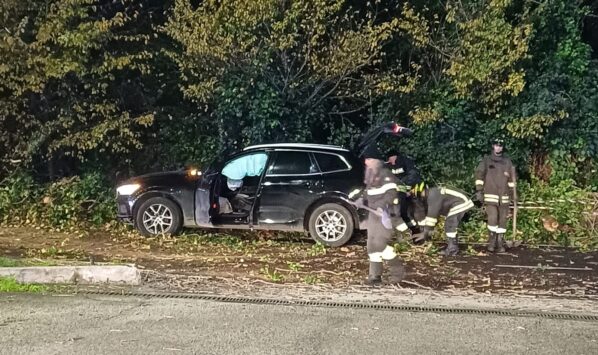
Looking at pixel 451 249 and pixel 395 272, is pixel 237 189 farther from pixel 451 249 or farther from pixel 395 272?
pixel 395 272

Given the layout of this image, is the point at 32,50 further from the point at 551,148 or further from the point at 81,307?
the point at 551,148

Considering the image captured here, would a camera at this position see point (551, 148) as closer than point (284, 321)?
No

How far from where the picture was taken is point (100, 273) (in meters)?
8.20

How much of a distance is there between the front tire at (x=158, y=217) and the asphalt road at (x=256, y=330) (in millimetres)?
4146

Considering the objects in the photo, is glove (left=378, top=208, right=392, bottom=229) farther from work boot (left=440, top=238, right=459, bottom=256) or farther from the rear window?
the rear window

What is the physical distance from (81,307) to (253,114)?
21.6 ft

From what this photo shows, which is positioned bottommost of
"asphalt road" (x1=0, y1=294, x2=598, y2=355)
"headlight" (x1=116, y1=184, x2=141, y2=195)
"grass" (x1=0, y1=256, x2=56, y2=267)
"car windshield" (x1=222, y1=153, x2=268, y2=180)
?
"asphalt road" (x1=0, y1=294, x2=598, y2=355)

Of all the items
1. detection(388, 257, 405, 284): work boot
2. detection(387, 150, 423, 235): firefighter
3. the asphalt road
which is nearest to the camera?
the asphalt road

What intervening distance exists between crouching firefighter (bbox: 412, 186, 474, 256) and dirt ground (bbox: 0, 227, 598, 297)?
1.01 feet

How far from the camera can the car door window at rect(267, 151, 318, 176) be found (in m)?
11.1

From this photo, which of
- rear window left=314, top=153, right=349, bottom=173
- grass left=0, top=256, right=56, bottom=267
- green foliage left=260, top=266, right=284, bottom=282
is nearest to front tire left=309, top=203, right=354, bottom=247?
rear window left=314, top=153, right=349, bottom=173

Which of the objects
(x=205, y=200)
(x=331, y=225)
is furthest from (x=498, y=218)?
(x=205, y=200)

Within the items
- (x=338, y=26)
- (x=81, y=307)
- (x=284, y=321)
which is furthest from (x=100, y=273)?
(x=338, y=26)

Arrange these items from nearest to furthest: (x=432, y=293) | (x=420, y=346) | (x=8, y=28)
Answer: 1. (x=420, y=346)
2. (x=432, y=293)
3. (x=8, y=28)
